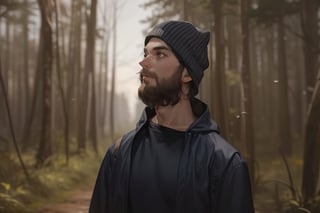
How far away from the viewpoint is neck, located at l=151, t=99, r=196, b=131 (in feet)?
6.27

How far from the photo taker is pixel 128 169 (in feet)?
5.99

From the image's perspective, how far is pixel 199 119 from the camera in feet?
6.08

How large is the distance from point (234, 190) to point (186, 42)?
68cm

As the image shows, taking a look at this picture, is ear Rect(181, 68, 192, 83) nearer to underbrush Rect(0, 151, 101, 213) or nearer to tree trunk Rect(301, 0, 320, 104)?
underbrush Rect(0, 151, 101, 213)

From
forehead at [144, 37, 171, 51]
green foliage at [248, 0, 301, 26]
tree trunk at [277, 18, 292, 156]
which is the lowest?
tree trunk at [277, 18, 292, 156]

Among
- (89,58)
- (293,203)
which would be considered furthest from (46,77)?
(293,203)

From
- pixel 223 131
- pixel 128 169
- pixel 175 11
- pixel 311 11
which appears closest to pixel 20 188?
pixel 223 131

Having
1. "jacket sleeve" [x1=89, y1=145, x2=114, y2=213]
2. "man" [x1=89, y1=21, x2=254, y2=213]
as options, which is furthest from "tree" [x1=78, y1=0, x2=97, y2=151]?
"man" [x1=89, y1=21, x2=254, y2=213]

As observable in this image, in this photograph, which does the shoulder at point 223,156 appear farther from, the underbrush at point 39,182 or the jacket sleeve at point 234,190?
the underbrush at point 39,182

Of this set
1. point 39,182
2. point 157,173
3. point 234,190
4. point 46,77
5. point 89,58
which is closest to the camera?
point 234,190

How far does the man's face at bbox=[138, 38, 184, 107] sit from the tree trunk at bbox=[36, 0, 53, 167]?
22.5 ft

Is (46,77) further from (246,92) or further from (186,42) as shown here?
(186,42)

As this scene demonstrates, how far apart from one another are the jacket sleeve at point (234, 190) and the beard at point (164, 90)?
41 cm

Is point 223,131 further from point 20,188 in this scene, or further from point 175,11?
point 175,11
